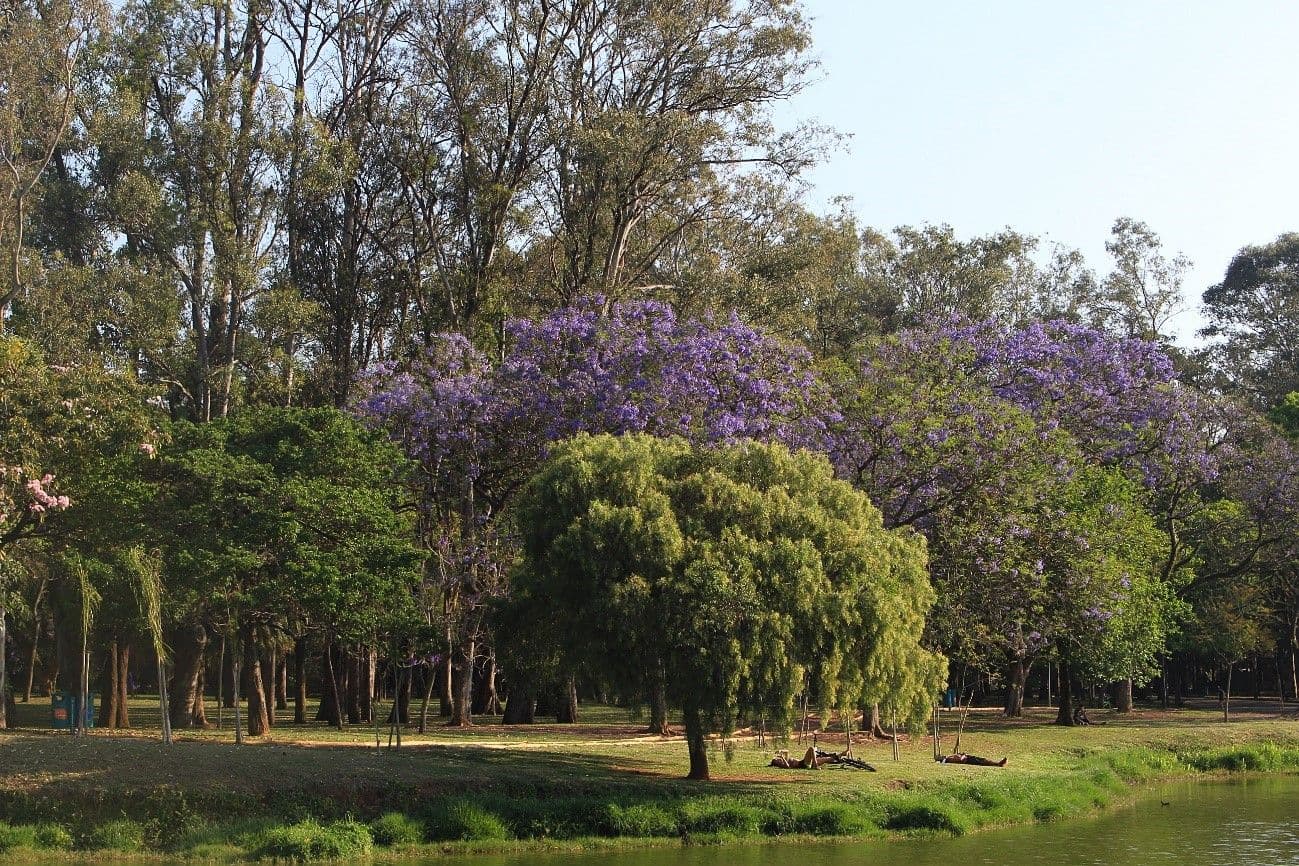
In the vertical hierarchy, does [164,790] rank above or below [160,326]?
below

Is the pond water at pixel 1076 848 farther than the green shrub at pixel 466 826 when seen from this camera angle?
No

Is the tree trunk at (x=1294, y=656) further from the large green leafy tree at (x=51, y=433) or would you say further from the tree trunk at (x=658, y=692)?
the large green leafy tree at (x=51, y=433)

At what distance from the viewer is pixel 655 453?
2848 cm

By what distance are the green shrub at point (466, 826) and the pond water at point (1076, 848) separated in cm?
81

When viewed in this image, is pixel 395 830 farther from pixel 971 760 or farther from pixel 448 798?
pixel 971 760

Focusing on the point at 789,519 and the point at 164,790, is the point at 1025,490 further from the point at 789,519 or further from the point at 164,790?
the point at 164,790

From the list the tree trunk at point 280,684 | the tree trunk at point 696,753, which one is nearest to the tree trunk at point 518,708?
the tree trunk at point 696,753

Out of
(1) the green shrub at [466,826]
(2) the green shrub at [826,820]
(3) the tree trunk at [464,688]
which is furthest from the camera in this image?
(3) the tree trunk at [464,688]

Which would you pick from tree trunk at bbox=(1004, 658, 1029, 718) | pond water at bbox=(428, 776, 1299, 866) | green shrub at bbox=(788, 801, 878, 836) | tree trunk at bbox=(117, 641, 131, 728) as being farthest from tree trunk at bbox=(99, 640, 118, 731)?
tree trunk at bbox=(1004, 658, 1029, 718)

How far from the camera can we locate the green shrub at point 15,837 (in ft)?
75.0

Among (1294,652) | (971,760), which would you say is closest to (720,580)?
(971,760)

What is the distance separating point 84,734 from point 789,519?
15785mm

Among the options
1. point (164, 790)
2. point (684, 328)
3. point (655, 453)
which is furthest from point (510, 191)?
point (164, 790)

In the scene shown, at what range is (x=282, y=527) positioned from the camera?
29.9 meters
